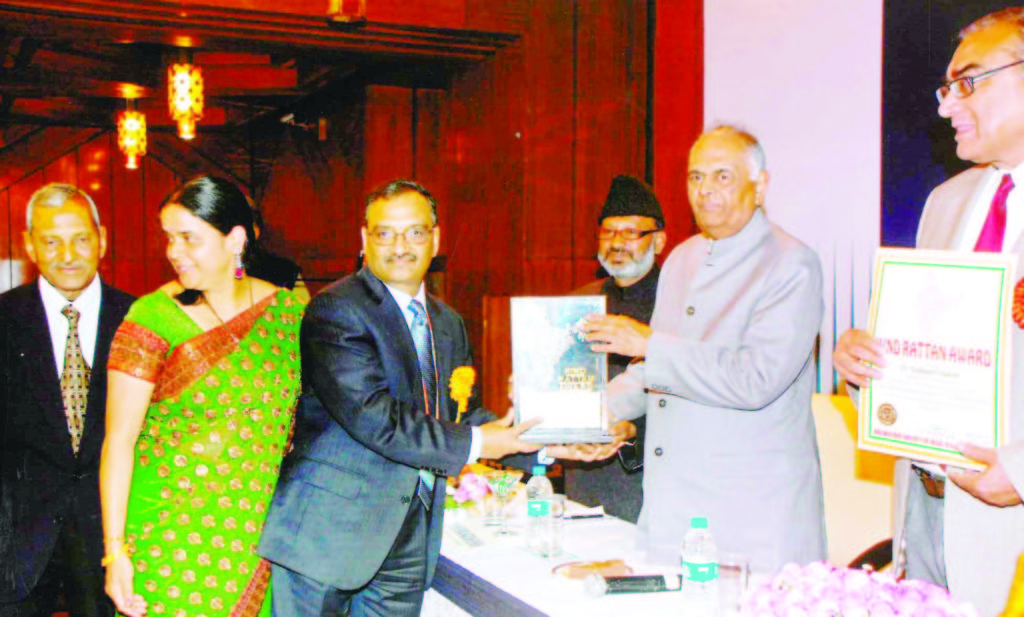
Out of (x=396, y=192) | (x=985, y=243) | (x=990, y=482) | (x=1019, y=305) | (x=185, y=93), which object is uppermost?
(x=185, y=93)

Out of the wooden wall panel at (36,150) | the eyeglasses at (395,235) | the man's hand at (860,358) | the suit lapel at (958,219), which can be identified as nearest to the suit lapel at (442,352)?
the eyeglasses at (395,235)

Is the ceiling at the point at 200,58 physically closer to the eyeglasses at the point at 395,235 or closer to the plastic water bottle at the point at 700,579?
the eyeglasses at the point at 395,235

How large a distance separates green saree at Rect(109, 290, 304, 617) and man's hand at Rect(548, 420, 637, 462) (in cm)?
83

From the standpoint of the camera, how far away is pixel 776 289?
2240 millimetres

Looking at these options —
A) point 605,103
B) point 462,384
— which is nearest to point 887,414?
point 462,384

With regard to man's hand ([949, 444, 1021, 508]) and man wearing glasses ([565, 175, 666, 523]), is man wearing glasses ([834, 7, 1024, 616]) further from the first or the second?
man wearing glasses ([565, 175, 666, 523])

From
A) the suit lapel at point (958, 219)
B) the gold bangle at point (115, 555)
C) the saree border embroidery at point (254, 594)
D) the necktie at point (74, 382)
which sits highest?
the suit lapel at point (958, 219)

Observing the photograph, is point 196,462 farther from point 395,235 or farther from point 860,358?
point 860,358

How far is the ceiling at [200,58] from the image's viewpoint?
453cm

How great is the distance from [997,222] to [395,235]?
1293mm

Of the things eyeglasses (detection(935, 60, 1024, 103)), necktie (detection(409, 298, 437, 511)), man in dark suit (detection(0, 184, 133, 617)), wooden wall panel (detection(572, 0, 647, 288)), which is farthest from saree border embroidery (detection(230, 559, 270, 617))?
wooden wall panel (detection(572, 0, 647, 288))

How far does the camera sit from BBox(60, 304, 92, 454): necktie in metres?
2.65

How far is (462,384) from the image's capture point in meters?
2.47

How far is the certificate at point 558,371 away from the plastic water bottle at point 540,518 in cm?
20
